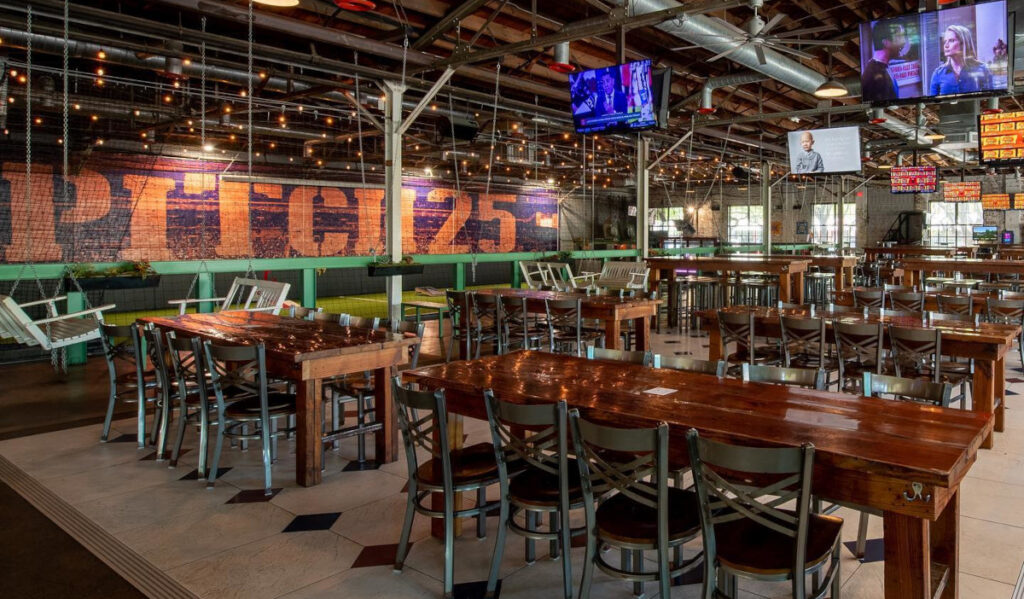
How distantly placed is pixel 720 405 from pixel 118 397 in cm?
406

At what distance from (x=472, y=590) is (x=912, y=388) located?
1949mm

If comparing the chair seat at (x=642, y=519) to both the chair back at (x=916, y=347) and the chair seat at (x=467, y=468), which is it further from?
the chair back at (x=916, y=347)

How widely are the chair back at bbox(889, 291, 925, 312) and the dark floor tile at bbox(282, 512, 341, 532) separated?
19.1 ft

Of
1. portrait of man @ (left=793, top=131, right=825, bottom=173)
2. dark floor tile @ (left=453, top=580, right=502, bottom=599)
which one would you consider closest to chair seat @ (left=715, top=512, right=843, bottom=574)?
dark floor tile @ (left=453, top=580, right=502, bottom=599)

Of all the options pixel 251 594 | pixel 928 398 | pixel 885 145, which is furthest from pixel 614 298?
pixel 885 145

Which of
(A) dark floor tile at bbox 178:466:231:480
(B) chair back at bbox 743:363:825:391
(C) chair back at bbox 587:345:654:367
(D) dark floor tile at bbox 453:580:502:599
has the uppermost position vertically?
(C) chair back at bbox 587:345:654:367

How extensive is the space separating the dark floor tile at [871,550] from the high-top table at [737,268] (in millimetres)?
6907

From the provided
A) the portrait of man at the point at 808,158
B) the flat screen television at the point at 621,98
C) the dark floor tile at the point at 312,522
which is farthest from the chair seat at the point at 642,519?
the portrait of man at the point at 808,158

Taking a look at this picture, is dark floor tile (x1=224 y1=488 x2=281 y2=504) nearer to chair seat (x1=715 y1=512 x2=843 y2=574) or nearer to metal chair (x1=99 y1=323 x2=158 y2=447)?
metal chair (x1=99 y1=323 x2=158 y2=447)

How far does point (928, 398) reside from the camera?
9.02 ft

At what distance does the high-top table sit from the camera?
31.7 feet

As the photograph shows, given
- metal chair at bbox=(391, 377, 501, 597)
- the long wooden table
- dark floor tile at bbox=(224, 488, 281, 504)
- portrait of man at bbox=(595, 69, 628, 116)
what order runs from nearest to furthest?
the long wooden table, metal chair at bbox=(391, 377, 501, 597), dark floor tile at bbox=(224, 488, 281, 504), portrait of man at bbox=(595, 69, 628, 116)

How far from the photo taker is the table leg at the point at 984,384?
4320 millimetres

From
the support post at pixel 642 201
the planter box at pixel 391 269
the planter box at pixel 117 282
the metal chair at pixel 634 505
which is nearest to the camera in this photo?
the metal chair at pixel 634 505
